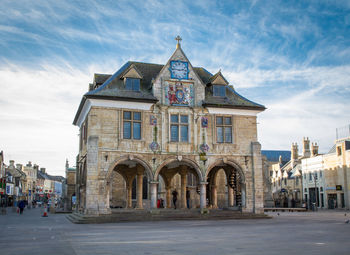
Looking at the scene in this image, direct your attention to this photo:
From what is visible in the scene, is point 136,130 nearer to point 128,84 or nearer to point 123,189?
point 128,84

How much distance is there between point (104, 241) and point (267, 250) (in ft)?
19.8

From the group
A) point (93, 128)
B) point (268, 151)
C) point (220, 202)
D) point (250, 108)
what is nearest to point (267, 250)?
point (93, 128)

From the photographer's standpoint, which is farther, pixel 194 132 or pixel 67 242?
pixel 194 132

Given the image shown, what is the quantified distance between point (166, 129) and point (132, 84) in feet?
14.3

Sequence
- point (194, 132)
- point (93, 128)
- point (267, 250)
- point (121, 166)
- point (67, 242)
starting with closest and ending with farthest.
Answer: point (267, 250)
point (67, 242)
point (93, 128)
point (194, 132)
point (121, 166)

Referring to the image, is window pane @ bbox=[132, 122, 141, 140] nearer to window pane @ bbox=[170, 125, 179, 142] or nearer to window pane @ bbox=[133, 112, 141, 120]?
window pane @ bbox=[133, 112, 141, 120]

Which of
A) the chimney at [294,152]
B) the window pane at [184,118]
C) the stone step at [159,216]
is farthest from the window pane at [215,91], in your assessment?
the chimney at [294,152]

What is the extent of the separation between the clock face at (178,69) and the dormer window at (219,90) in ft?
9.59

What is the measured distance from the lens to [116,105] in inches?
1152

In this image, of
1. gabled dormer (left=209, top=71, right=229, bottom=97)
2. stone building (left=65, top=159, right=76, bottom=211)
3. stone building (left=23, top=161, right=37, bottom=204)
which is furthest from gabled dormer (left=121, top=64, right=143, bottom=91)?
stone building (left=23, top=161, right=37, bottom=204)

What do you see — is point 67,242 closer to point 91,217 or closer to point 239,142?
point 91,217

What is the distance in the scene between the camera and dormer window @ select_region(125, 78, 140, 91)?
99.3 feet

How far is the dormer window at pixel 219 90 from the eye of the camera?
32.8 m

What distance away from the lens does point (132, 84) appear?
99.8 feet
